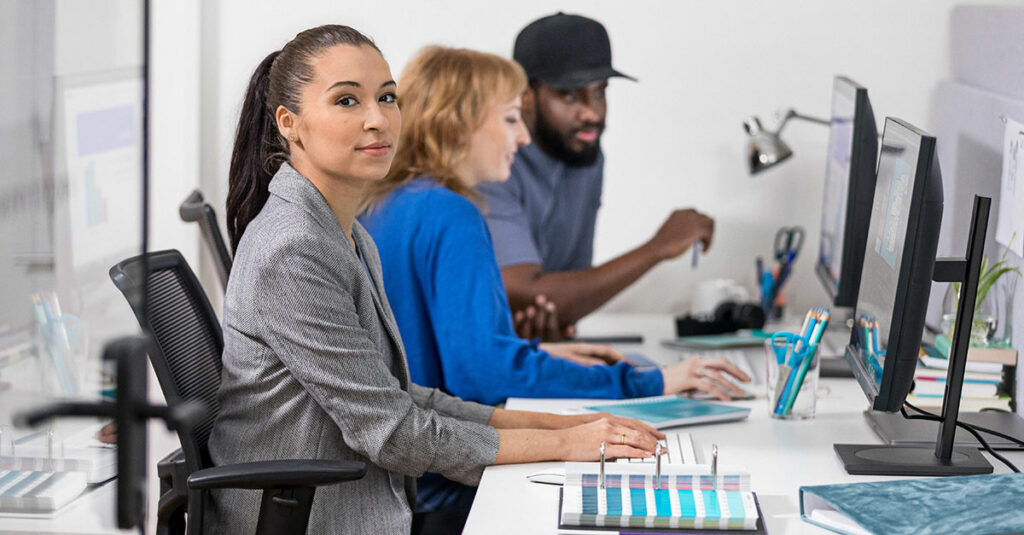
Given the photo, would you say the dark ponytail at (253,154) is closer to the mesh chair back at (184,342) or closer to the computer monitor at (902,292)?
the mesh chair back at (184,342)

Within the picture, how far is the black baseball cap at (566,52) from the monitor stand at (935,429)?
4.14 ft

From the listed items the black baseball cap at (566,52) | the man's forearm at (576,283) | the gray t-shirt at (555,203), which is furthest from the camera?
the gray t-shirt at (555,203)

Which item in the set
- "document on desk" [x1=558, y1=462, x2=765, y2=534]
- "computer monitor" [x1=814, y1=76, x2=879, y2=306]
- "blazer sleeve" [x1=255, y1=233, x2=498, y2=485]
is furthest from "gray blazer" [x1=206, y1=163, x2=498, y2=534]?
"computer monitor" [x1=814, y1=76, x2=879, y2=306]

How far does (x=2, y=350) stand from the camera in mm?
560

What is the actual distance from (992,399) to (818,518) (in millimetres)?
670

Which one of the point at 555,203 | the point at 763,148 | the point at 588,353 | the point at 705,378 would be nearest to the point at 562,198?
the point at 555,203

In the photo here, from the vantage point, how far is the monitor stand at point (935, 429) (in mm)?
1497

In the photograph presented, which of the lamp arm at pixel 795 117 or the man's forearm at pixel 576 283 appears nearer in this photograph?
the man's forearm at pixel 576 283

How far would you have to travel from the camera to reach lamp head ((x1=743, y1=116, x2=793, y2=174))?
9.05 feet

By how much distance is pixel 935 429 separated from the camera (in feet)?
5.08

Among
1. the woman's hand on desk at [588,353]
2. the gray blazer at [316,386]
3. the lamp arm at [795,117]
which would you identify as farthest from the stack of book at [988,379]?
the lamp arm at [795,117]

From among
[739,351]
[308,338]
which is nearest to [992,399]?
[739,351]

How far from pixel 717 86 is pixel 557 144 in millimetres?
517

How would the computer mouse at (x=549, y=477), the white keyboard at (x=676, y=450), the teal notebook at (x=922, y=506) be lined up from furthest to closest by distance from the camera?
the white keyboard at (x=676, y=450) < the computer mouse at (x=549, y=477) < the teal notebook at (x=922, y=506)
